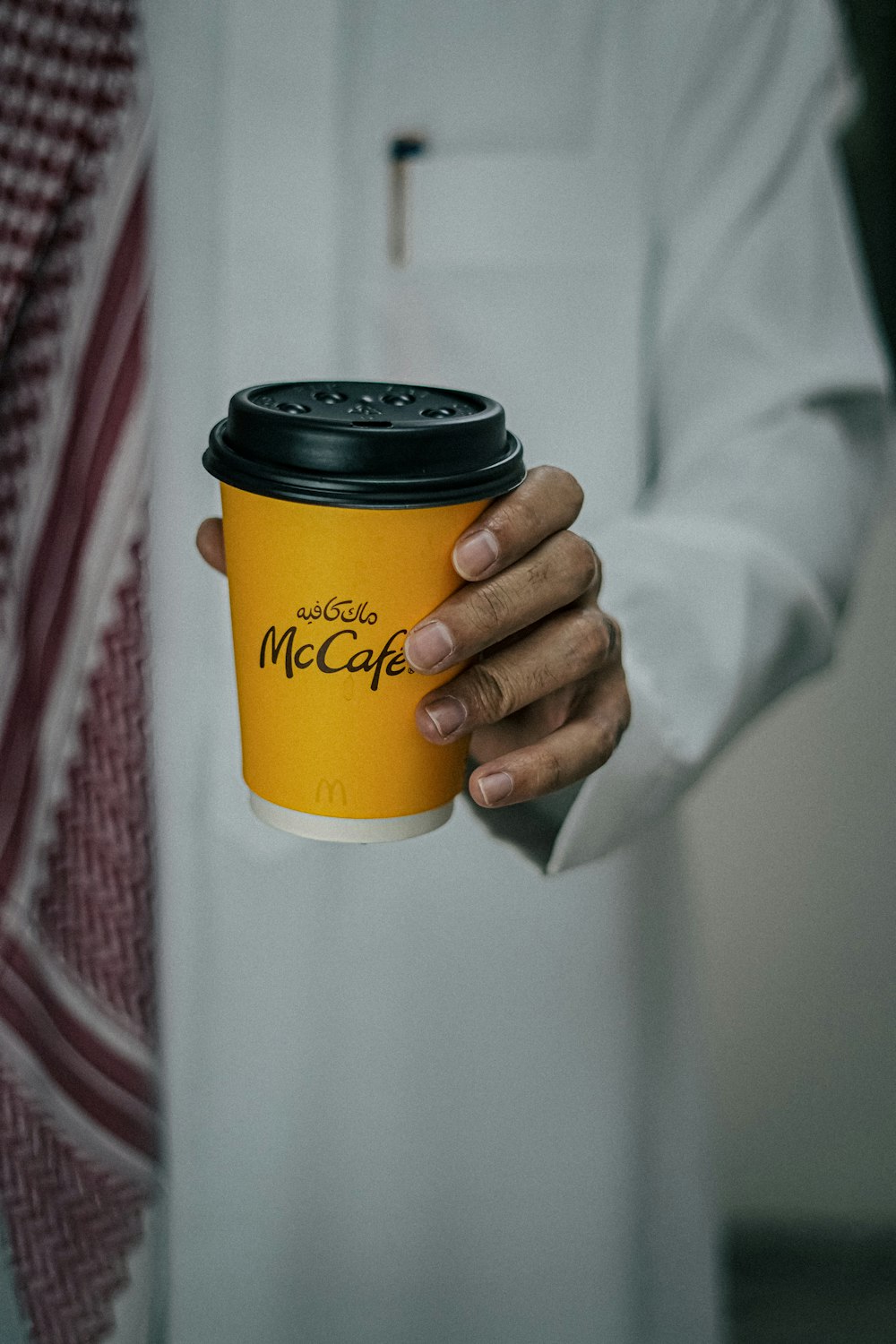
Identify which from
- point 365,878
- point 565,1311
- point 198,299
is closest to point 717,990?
point 565,1311

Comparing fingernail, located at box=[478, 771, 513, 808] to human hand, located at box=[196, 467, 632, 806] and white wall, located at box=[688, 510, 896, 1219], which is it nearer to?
human hand, located at box=[196, 467, 632, 806]

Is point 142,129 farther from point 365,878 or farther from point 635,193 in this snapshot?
point 365,878

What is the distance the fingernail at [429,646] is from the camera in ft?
1.01

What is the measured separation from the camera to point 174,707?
629 millimetres

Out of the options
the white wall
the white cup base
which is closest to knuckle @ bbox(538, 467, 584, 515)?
the white cup base

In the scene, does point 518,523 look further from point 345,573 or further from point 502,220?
point 502,220

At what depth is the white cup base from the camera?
1.08ft

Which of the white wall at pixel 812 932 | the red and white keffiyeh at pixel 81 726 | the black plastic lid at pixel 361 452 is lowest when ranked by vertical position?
the white wall at pixel 812 932

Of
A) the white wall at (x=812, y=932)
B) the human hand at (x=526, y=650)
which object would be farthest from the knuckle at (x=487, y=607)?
the white wall at (x=812, y=932)

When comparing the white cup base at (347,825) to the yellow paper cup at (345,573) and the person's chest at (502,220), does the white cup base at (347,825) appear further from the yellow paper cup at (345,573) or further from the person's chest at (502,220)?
the person's chest at (502,220)

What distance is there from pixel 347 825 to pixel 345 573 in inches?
3.2

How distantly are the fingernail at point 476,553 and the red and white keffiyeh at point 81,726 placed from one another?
312mm

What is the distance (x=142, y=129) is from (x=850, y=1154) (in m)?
1.33

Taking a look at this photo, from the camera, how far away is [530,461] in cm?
68
